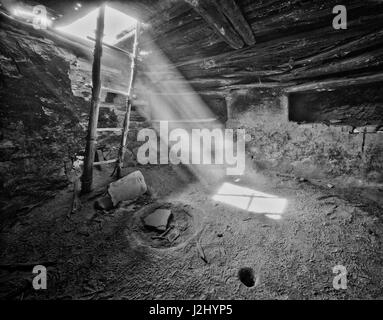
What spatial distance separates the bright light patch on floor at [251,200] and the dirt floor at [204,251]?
61 mm

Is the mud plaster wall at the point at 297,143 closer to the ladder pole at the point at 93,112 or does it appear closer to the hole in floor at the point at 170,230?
the hole in floor at the point at 170,230

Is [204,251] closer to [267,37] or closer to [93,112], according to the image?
[93,112]

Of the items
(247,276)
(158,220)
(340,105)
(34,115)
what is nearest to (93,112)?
(34,115)

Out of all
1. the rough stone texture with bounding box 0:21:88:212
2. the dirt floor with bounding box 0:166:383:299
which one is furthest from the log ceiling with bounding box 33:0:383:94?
the dirt floor with bounding box 0:166:383:299

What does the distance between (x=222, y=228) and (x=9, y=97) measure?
3467mm

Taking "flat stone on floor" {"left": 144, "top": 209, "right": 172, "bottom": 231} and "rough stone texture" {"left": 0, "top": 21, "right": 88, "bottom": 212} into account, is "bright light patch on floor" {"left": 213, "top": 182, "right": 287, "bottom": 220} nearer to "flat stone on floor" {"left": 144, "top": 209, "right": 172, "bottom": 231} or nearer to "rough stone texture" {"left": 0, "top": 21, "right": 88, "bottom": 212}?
"flat stone on floor" {"left": 144, "top": 209, "right": 172, "bottom": 231}

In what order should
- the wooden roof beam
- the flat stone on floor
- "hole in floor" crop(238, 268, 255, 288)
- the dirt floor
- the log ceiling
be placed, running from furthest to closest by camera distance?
1. the flat stone on floor
2. the log ceiling
3. the wooden roof beam
4. "hole in floor" crop(238, 268, 255, 288)
5. the dirt floor

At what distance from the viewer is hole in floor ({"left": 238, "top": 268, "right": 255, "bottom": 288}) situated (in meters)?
1.85

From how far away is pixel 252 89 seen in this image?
4.12m

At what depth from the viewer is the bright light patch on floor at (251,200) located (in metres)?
2.96

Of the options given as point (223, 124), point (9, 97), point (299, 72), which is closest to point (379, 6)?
point (299, 72)

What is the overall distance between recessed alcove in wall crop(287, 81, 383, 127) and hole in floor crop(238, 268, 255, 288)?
3.13 metres

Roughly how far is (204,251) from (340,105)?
3.64 meters

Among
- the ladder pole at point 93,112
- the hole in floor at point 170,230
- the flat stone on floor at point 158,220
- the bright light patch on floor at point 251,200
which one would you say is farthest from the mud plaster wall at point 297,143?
the ladder pole at point 93,112
